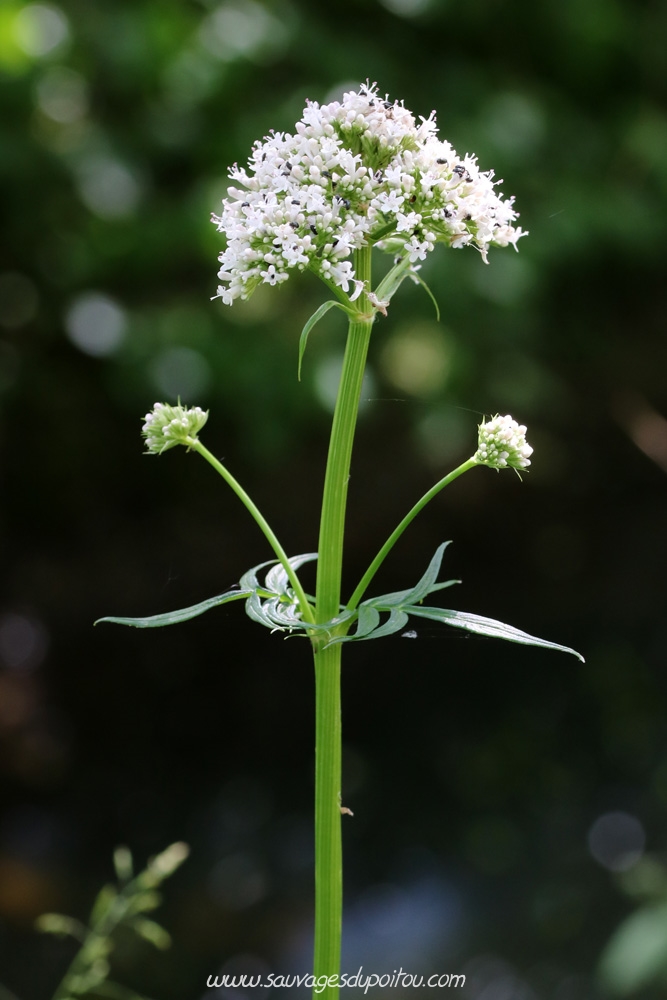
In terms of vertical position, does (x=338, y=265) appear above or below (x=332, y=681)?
above

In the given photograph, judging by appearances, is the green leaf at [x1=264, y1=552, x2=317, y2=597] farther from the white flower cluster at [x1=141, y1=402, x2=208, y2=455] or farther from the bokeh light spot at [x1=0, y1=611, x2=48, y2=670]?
the bokeh light spot at [x1=0, y1=611, x2=48, y2=670]

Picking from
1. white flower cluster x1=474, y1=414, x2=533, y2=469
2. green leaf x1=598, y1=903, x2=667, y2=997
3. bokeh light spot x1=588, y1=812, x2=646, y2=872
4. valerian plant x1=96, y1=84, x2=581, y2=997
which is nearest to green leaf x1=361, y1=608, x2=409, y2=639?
valerian plant x1=96, y1=84, x2=581, y2=997

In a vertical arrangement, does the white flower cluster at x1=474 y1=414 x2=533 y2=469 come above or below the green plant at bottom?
above

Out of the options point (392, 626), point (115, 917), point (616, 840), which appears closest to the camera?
point (392, 626)

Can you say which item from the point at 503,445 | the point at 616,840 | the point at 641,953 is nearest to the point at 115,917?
the point at 503,445

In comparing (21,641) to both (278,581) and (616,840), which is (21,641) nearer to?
(616,840)

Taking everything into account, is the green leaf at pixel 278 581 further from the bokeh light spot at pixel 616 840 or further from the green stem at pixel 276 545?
the bokeh light spot at pixel 616 840

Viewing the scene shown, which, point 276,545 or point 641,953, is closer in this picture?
point 276,545
